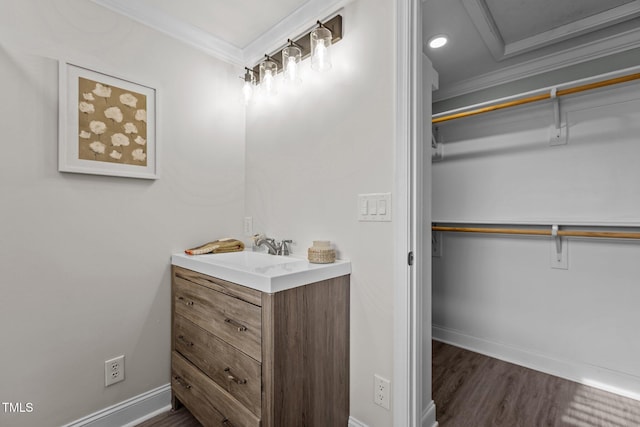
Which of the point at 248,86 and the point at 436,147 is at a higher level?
the point at 248,86

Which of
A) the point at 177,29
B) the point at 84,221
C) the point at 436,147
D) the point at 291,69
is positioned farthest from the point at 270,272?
the point at 436,147

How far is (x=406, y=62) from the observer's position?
125 cm

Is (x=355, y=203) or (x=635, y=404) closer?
(x=355, y=203)

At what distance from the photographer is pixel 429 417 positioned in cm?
148

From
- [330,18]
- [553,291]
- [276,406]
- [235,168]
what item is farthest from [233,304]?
[553,291]

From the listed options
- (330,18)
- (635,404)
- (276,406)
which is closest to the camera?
(276,406)

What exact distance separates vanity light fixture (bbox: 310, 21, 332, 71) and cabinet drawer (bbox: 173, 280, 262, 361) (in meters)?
1.21

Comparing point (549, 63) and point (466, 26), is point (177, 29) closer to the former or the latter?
point (466, 26)

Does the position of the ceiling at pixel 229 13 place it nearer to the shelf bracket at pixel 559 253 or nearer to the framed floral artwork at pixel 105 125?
the framed floral artwork at pixel 105 125

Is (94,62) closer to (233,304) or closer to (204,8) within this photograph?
(204,8)

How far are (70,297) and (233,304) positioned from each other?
0.83 metres

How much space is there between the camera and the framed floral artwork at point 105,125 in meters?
1.36

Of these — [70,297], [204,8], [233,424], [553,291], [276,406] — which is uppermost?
[204,8]

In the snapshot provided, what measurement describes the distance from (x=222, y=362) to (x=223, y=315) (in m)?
0.21
